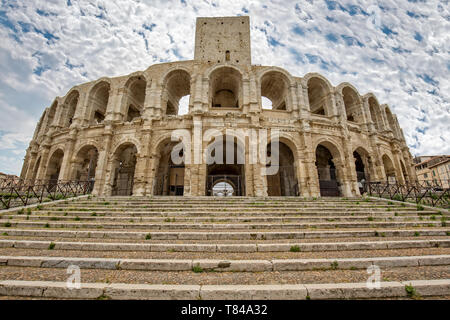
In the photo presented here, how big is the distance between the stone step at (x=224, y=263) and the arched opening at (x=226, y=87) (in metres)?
12.8

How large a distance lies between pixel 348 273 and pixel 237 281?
6.02 feet

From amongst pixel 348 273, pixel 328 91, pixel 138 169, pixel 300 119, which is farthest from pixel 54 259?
pixel 328 91

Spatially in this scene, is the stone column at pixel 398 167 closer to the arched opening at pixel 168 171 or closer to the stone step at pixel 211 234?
the stone step at pixel 211 234

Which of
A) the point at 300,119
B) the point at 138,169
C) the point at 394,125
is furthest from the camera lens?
the point at 394,125

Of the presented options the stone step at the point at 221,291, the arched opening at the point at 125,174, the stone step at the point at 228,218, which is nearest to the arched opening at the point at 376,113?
the stone step at the point at 228,218

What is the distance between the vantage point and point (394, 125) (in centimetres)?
1981

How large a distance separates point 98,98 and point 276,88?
1631cm

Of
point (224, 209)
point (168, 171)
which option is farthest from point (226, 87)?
point (224, 209)

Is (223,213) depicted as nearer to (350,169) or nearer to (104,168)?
(104,168)

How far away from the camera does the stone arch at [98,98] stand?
16.4 metres

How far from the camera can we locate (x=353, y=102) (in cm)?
1722

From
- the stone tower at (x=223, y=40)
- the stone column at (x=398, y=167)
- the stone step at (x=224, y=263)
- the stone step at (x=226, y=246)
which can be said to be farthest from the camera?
the stone tower at (x=223, y=40)

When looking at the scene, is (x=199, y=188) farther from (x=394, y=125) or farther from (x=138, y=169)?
(x=394, y=125)
